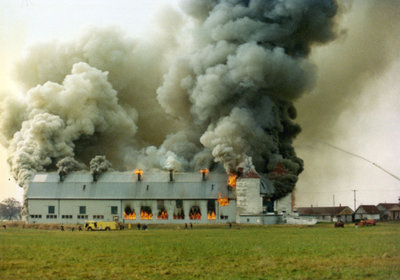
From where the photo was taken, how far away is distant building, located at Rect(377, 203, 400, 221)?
440ft

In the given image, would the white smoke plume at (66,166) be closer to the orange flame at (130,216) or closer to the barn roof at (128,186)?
the barn roof at (128,186)

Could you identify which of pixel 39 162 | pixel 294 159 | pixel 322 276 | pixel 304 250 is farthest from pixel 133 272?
pixel 39 162

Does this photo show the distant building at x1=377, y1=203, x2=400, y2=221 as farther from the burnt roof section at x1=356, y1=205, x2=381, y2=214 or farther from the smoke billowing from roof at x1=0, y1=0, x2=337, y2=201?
the smoke billowing from roof at x1=0, y1=0, x2=337, y2=201

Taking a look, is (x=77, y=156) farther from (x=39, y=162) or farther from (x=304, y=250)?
(x=304, y=250)

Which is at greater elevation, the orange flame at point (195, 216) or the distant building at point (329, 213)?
the orange flame at point (195, 216)

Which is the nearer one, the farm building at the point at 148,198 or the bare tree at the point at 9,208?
the farm building at the point at 148,198

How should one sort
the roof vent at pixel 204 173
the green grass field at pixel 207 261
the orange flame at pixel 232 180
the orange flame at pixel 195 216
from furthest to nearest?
the roof vent at pixel 204 173, the orange flame at pixel 195 216, the orange flame at pixel 232 180, the green grass field at pixel 207 261

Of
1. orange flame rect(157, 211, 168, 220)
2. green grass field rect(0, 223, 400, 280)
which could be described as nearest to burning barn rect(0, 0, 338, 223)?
orange flame rect(157, 211, 168, 220)

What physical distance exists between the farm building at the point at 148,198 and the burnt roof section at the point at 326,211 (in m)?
45.0

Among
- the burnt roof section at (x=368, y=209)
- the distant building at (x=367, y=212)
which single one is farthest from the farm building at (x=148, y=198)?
the burnt roof section at (x=368, y=209)

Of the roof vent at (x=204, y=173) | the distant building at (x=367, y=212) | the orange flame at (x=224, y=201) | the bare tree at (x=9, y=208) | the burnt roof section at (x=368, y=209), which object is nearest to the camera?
the orange flame at (x=224, y=201)

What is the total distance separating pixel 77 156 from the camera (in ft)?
339

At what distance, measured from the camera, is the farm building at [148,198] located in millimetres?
79938

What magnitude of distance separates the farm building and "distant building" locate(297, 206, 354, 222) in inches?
1616
